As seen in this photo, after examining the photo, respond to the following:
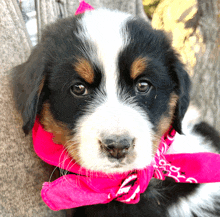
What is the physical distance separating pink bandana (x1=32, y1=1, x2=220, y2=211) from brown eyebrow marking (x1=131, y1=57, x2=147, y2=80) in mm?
704

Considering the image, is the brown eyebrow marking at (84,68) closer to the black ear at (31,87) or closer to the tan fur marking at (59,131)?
the black ear at (31,87)

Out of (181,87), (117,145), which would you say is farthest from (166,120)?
(117,145)

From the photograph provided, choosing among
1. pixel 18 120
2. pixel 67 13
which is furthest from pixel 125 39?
pixel 67 13

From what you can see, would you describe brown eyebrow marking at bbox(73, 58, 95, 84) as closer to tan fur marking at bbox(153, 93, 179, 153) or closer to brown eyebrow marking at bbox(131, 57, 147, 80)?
brown eyebrow marking at bbox(131, 57, 147, 80)

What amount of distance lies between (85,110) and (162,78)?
0.60m

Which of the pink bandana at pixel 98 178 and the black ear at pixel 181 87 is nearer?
the pink bandana at pixel 98 178

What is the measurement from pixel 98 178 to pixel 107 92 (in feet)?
2.14

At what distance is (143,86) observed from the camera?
5.19ft

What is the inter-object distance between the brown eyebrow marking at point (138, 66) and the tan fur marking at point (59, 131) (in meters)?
0.60

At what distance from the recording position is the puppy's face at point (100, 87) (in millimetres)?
1417

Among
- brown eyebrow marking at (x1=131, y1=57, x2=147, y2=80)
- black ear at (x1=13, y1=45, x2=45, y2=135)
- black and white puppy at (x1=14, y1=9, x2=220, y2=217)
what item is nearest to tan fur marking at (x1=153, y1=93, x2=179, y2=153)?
black and white puppy at (x1=14, y1=9, x2=220, y2=217)

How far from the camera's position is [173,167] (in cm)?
180

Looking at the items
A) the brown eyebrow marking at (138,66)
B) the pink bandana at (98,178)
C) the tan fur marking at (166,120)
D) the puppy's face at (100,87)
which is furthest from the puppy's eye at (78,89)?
the tan fur marking at (166,120)

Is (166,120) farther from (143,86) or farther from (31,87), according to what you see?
(31,87)
